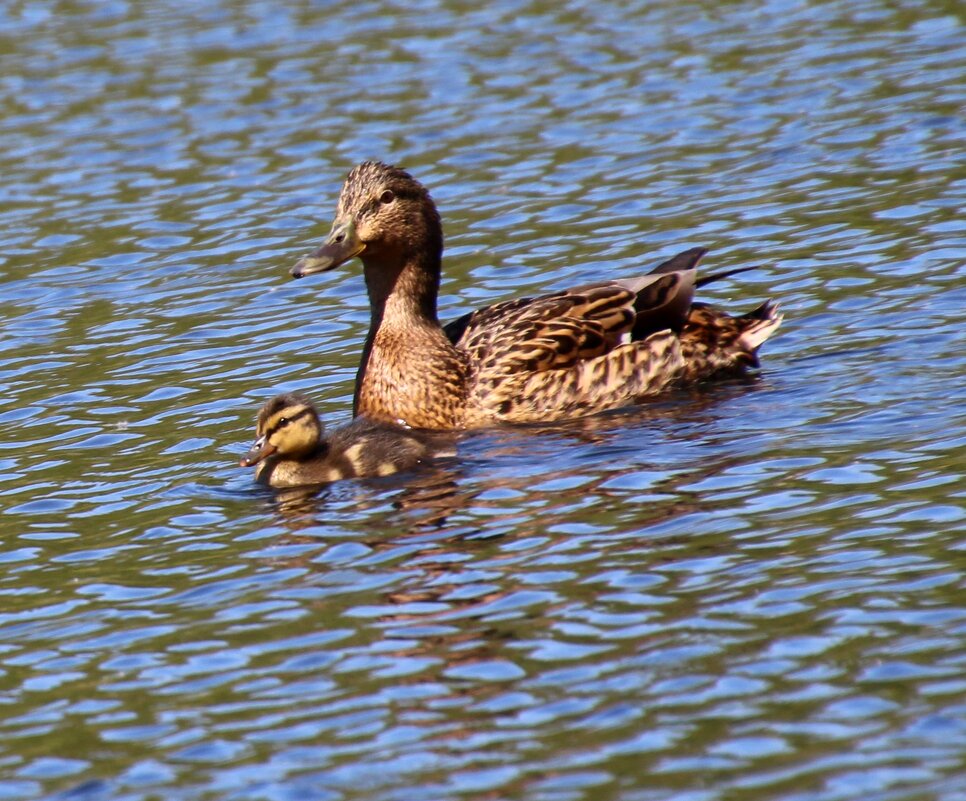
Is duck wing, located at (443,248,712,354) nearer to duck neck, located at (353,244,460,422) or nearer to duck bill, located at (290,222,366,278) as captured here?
duck neck, located at (353,244,460,422)

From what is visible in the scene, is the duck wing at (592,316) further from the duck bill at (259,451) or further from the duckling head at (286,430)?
the duck bill at (259,451)

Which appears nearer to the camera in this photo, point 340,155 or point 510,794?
point 510,794

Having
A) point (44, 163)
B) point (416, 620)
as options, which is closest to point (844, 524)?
point (416, 620)

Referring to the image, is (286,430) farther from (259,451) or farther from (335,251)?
(335,251)

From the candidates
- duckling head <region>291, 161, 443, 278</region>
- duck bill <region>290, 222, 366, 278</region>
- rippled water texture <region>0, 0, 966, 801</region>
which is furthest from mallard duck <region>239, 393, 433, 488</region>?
duckling head <region>291, 161, 443, 278</region>

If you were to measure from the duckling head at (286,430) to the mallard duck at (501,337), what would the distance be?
0.92 m

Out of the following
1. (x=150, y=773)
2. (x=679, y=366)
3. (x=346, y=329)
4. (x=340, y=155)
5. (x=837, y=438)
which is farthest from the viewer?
(x=340, y=155)

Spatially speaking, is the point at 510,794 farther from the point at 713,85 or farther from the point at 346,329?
the point at 713,85

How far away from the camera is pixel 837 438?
9344 millimetres

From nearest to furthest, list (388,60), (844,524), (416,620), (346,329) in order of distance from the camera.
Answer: (416,620)
(844,524)
(346,329)
(388,60)

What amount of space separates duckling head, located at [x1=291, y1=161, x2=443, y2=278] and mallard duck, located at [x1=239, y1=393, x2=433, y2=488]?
1148 mm

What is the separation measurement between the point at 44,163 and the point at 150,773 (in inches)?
475

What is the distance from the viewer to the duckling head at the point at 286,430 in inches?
385

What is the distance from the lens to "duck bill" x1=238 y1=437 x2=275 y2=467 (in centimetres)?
976
